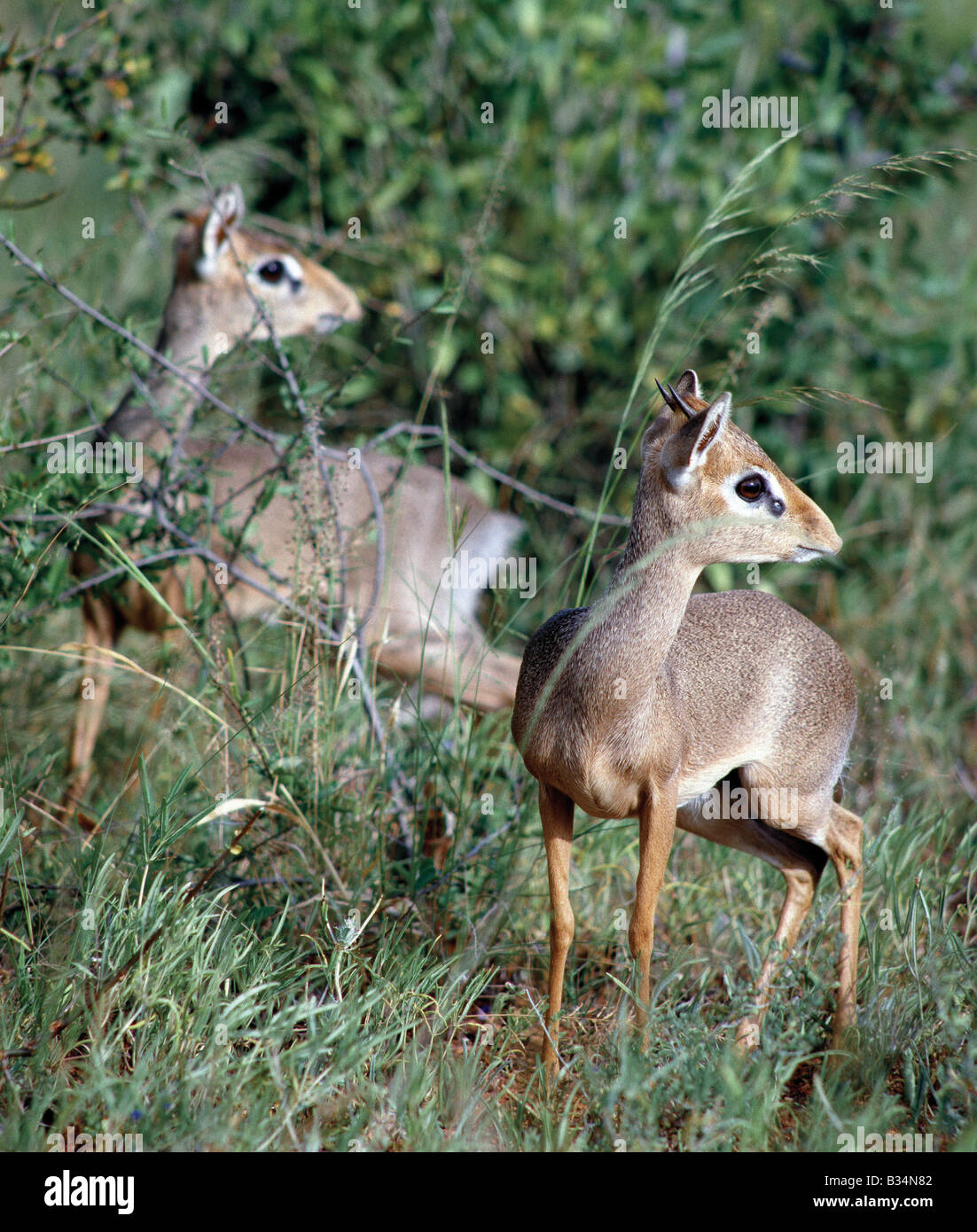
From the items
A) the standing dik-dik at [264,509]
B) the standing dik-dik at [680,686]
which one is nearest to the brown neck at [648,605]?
the standing dik-dik at [680,686]

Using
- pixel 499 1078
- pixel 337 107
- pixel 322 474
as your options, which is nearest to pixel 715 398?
pixel 322 474

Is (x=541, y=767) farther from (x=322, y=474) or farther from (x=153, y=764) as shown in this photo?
(x=153, y=764)

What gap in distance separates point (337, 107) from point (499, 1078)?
4.45m

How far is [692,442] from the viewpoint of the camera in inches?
86.8

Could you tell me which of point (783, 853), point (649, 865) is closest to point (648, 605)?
point (649, 865)

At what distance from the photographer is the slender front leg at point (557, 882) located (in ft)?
8.09

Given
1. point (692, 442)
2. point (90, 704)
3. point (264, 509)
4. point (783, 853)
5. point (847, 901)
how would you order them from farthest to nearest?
point (90, 704), point (264, 509), point (783, 853), point (847, 901), point (692, 442)

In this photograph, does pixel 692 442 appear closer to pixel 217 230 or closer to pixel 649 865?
pixel 649 865

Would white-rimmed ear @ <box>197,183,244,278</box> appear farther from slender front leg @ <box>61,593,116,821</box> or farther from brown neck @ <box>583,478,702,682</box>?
brown neck @ <box>583,478,702,682</box>

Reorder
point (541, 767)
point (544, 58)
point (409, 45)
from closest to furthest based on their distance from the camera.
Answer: point (541, 767) → point (544, 58) → point (409, 45)

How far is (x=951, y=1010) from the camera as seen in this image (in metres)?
2.65

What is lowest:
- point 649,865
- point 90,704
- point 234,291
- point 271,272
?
point 649,865

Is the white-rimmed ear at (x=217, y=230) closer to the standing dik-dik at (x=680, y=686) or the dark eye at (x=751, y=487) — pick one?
the standing dik-dik at (x=680, y=686)

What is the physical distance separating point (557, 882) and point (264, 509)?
191 centimetres
